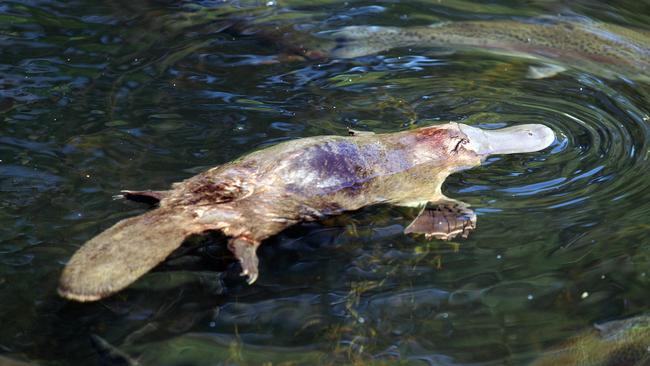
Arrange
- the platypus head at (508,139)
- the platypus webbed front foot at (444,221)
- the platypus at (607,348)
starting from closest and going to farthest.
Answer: the platypus at (607,348) < the platypus webbed front foot at (444,221) < the platypus head at (508,139)

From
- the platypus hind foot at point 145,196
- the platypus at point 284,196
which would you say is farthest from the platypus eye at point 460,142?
the platypus hind foot at point 145,196

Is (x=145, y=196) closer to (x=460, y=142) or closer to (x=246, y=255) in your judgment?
(x=246, y=255)

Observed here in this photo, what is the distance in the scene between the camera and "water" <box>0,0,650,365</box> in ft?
12.6

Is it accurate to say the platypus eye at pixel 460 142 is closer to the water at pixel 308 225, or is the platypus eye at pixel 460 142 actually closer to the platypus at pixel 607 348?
the water at pixel 308 225

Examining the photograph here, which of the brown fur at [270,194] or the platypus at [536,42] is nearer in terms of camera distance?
the brown fur at [270,194]

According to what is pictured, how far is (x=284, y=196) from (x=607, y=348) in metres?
1.65

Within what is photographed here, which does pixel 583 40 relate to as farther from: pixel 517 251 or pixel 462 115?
pixel 517 251

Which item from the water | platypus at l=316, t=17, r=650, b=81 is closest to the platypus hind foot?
the water

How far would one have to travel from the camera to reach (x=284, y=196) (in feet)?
13.5

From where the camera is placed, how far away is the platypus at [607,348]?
3.76 meters

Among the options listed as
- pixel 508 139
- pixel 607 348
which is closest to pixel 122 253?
pixel 607 348

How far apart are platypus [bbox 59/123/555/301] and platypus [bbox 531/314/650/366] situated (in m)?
0.82

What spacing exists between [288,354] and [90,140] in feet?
7.33

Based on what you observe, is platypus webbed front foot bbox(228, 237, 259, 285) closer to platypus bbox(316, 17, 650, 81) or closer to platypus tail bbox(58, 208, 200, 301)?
platypus tail bbox(58, 208, 200, 301)
